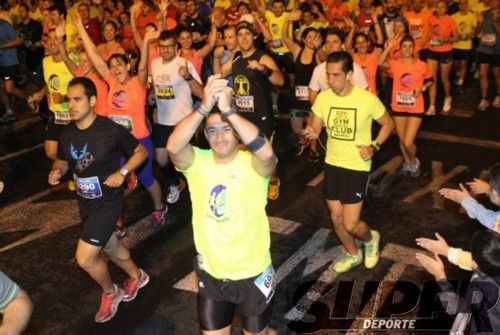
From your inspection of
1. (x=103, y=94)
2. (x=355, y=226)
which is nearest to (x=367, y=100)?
(x=355, y=226)

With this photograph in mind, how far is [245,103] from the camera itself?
23.8 feet

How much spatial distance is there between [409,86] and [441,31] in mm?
3996

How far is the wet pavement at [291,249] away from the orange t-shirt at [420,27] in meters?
2.66

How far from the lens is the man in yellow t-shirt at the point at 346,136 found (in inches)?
206

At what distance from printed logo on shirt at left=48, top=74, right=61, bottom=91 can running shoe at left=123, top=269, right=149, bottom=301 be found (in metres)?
3.26

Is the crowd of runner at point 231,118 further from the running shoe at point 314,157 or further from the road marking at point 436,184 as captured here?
the road marking at point 436,184

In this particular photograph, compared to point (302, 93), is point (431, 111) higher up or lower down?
lower down

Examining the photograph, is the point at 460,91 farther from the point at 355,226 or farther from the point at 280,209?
the point at 355,226

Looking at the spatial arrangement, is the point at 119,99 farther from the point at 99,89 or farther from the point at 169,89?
the point at 169,89

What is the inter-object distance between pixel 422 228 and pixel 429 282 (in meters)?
1.22

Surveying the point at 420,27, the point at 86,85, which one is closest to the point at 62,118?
the point at 86,85

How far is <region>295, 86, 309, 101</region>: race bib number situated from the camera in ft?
28.2

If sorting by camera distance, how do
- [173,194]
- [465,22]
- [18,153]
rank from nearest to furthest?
[173,194], [18,153], [465,22]

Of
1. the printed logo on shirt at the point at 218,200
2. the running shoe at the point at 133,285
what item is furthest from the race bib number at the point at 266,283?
the running shoe at the point at 133,285
